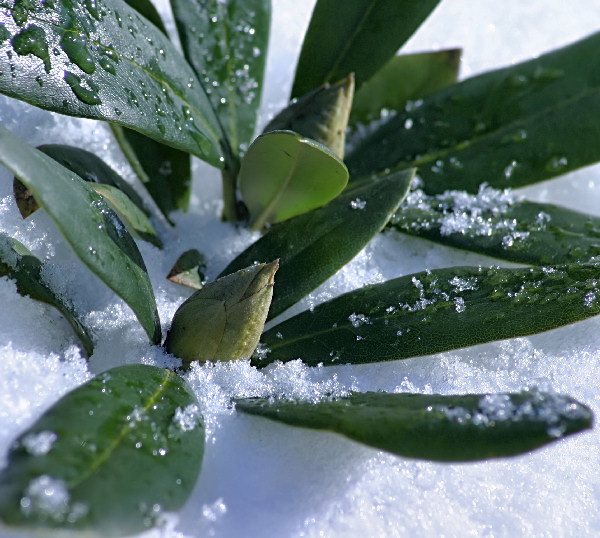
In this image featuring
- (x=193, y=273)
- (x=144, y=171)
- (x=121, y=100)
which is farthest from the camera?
(x=144, y=171)

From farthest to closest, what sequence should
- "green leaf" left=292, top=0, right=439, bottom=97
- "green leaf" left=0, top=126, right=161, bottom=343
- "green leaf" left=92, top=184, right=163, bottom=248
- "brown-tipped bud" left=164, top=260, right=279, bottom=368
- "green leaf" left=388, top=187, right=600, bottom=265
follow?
"green leaf" left=292, top=0, right=439, bottom=97 < "green leaf" left=388, top=187, right=600, bottom=265 < "green leaf" left=92, top=184, right=163, bottom=248 < "brown-tipped bud" left=164, top=260, right=279, bottom=368 < "green leaf" left=0, top=126, right=161, bottom=343

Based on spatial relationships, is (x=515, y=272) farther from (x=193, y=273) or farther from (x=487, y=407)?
(x=193, y=273)

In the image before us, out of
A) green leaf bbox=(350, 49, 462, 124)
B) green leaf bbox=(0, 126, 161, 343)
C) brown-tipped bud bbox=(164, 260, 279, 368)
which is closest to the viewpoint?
green leaf bbox=(0, 126, 161, 343)

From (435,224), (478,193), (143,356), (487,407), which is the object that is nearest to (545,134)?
(478,193)

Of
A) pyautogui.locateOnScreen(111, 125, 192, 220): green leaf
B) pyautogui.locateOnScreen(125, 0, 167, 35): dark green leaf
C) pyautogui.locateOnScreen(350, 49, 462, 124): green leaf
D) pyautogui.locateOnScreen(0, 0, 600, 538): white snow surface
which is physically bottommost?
pyautogui.locateOnScreen(0, 0, 600, 538): white snow surface

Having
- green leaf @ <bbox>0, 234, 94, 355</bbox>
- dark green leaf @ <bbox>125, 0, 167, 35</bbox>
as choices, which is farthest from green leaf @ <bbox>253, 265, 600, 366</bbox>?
dark green leaf @ <bbox>125, 0, 167, 35</bbox>

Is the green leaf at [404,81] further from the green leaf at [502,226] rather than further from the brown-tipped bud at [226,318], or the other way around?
the brown-tipped bud at [226,318]

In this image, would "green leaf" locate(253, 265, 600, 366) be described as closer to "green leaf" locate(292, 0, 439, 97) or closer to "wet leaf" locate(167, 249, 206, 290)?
"wet leaf" locate(167, 249, 206, 290)
